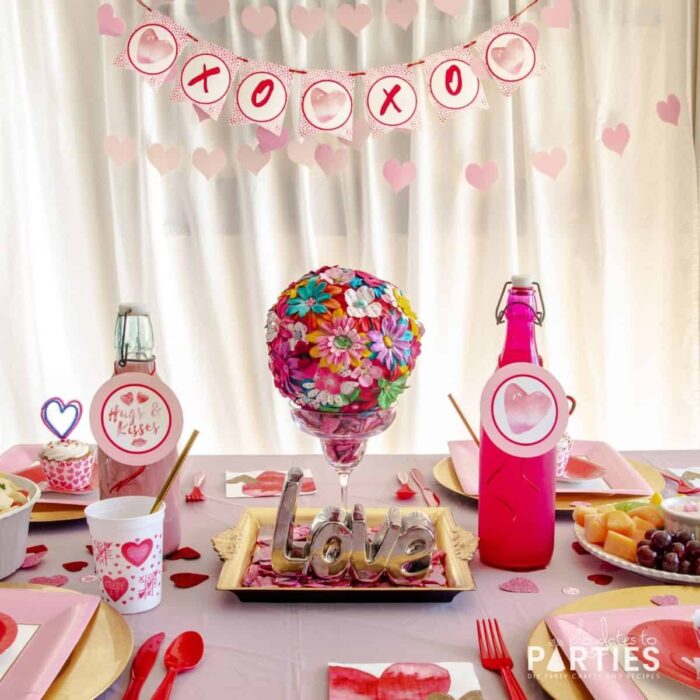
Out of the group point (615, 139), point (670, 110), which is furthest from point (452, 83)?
point (670, 110)

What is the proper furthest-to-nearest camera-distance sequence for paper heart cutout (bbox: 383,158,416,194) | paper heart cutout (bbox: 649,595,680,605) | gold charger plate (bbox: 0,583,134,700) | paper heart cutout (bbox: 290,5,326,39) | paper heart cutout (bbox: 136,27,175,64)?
paper heart cutout (bbox: 383,158,416,194)
paper heart cutout (bbox: 290,5,326,39)
paper heart cutout (bbox: 136,27,175,64)
paper heart cutout (bbox: 649,595,680,605)
gold charger plate (bbox: 0,583,134,700)

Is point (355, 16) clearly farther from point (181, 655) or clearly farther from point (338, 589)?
point (181, 655)

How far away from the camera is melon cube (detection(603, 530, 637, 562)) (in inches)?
40.1

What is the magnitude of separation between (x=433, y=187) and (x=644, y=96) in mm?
681

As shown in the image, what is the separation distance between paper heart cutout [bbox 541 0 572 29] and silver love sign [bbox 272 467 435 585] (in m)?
1.91

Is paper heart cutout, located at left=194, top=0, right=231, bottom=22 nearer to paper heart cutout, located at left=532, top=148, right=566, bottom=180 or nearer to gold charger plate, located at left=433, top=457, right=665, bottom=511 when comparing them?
paper heart cutout, located at left=532, top=148, right=566, bottom=180

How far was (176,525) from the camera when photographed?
1.10m

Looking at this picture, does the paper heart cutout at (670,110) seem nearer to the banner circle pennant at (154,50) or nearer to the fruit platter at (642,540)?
the banner circle pennant at (154,50)

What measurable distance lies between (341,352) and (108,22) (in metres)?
1.82

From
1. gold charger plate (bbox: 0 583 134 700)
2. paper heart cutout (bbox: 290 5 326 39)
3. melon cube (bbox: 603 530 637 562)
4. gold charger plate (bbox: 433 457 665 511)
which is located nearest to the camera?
gold charger plate (bbox: 0 583 134 700)

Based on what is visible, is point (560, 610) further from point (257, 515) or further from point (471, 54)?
point (471, 54)

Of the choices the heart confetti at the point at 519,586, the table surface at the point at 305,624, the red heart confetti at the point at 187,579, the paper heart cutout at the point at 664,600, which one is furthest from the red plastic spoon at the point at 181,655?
the paper heart cutout at the point at 664,600

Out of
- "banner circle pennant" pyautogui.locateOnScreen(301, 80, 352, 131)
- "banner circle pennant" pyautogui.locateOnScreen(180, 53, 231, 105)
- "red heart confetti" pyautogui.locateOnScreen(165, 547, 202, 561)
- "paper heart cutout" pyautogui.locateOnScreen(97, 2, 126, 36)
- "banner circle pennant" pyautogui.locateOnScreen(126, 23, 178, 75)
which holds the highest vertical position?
"paper heart cutout" pyautogui.locateOnScreen(97, 2, 126, 36)

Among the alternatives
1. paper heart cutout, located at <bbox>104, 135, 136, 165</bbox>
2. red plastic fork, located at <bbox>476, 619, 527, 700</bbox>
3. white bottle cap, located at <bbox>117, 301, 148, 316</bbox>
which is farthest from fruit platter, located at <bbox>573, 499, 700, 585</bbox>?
paper heart cutout, located at <bbox>104, 135, 136, 165</bbox>
